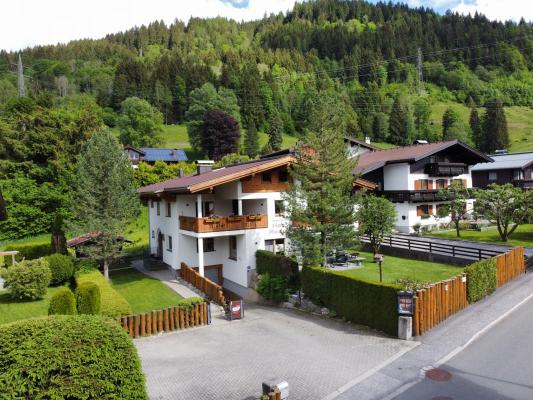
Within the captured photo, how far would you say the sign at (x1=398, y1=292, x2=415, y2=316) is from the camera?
51.4ft

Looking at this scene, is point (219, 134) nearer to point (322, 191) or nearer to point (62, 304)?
point (322, 191)

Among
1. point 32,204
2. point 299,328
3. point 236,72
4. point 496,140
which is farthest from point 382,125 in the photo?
point 299,328

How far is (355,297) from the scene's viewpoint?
18.4 metres

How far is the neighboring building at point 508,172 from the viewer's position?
49781 mm

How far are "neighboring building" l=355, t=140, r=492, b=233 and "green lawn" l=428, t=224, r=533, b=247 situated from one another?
2998 mm

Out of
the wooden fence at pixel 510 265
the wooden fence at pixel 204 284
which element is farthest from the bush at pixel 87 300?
the wooden fence at pixel 510 265

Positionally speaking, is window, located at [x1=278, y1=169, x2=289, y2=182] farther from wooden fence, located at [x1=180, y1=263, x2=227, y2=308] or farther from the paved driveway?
the paved driveway

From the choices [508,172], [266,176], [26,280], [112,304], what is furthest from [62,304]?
[508,172]

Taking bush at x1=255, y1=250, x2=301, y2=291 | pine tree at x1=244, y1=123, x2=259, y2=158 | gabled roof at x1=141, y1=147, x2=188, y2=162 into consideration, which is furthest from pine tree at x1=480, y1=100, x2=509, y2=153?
bush at x1=255, y1=250, x2=301, y2=291

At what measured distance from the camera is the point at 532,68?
167 m

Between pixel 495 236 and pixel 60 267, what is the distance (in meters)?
33.9

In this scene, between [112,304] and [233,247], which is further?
[233,247]

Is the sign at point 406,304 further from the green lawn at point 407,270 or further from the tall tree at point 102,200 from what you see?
the tall tree at point 102,200

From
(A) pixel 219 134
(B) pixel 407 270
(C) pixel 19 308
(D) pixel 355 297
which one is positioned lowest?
(C) pixel 19 308
